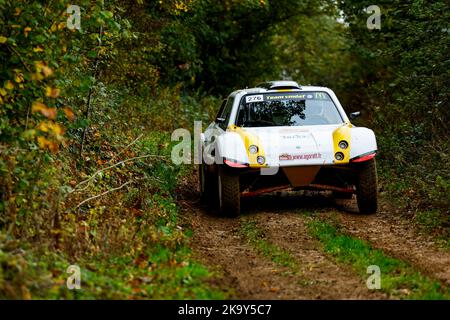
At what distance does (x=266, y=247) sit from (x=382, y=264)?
1.45 m

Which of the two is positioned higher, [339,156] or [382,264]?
[339,156]

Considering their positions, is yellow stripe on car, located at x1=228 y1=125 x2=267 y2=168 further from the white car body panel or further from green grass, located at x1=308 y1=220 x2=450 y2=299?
green grass, located at x1=308 y1=220 x2=450 y2=299

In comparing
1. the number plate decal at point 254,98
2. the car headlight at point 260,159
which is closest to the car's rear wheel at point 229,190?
the car headlight at point 260,159

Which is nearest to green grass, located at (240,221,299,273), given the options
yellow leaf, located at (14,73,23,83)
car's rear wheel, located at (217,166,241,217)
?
car's rear wheel, located at (217,166,241,217)

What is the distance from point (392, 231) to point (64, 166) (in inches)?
171

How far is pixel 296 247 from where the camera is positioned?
920cm

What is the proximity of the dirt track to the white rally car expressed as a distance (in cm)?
44

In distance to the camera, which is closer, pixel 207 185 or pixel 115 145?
pixel 207 185

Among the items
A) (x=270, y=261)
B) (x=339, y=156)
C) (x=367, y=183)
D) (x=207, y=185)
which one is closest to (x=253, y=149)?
(x=339, y=156)

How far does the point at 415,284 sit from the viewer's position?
7.37 meters

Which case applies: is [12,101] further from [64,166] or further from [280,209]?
[280,209]

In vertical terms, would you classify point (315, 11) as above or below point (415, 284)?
above

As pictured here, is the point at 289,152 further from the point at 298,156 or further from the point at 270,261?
the point at 270,261

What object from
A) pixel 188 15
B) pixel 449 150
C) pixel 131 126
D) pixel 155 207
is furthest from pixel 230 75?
pixel 155 207
